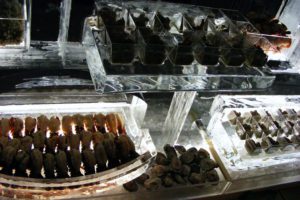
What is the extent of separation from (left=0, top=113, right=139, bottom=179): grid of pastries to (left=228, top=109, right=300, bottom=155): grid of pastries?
0.60 metres

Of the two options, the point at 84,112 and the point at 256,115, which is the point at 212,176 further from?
the point at 84,112

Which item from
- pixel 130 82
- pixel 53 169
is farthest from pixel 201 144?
pixel 53 169

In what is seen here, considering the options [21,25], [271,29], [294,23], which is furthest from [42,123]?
[294,23]

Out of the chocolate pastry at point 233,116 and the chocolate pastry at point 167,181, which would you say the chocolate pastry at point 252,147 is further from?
the chocolate pastry at point 167,181

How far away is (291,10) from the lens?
2.25 metres

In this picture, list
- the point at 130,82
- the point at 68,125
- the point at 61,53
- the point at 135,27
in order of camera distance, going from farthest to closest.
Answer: the point at 61,53 < the point at 68,125 < the point at 135,27 < the point at 130,82

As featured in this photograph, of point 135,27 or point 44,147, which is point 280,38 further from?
point 44,147

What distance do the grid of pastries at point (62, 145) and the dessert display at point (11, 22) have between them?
34cm

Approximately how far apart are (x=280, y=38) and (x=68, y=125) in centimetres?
118

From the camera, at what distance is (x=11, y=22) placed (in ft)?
5.08

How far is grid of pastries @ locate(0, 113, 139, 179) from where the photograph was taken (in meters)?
1.37

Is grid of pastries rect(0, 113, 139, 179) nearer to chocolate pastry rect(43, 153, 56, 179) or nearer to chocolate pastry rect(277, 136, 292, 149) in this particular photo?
chocolate pastry rect(43, 153, 56, 179)

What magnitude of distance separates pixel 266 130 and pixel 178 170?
0.56 metres

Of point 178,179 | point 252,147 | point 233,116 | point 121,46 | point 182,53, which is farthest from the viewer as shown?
point 233,116
